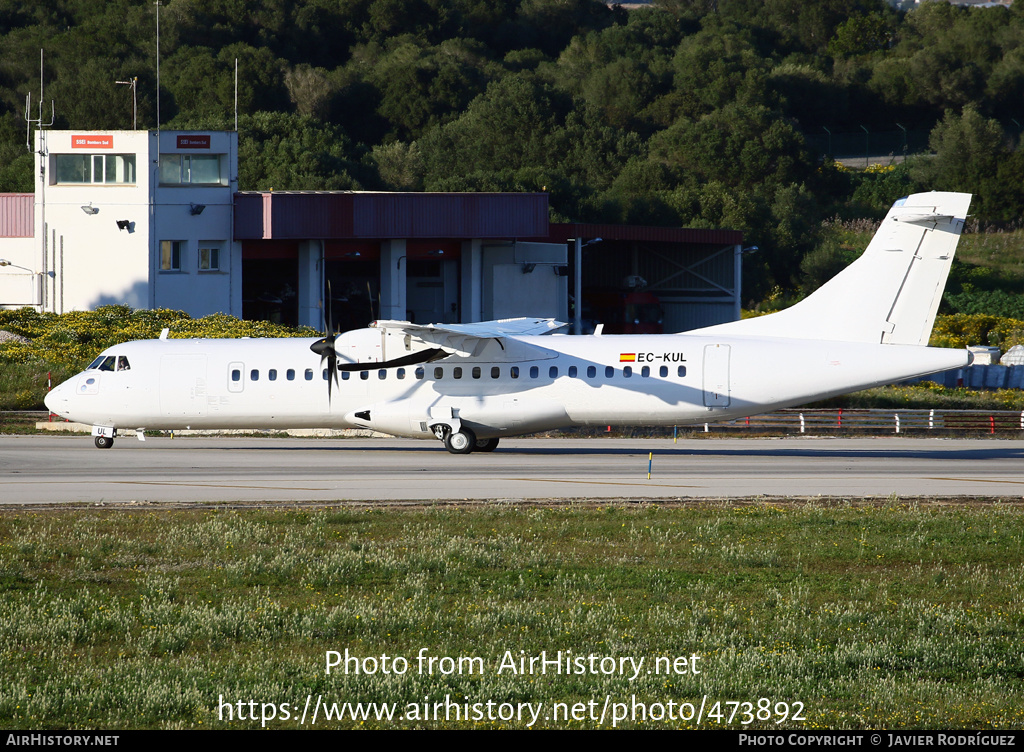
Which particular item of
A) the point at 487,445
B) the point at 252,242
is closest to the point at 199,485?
the point at 487,445

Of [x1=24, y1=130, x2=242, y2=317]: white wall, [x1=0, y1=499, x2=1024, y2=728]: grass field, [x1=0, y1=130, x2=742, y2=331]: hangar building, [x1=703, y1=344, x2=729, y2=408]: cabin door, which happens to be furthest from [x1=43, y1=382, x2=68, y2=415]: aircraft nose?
[x1=0, y1=130, x2=742, y2=331]: hangar building

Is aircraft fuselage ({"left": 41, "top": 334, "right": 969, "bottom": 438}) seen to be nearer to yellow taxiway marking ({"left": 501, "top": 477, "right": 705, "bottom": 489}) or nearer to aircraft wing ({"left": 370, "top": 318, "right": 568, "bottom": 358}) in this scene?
aircraft wing ({"left": 370, "top": 318, "right": 568, "bottom": 358})

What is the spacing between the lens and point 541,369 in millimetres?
28719

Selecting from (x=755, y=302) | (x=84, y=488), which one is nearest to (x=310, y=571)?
(x=84, y=488)

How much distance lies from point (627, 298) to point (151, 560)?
57060 mm

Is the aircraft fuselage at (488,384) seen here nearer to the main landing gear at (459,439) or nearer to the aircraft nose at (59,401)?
the aircraft nose at (59,401)

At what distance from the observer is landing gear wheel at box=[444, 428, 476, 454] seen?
29266mm

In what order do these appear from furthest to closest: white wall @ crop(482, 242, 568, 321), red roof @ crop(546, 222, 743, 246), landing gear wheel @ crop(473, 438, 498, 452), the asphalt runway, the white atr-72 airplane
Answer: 1. red roof @ crop(546, 222, 743, 246)
2. white wall @ crop(482, 242, 568, 321)
3. landing gear wheel @ crop(473, 438, 498, 452)
4. the white atr-72 airplane
5. the asphalt runway

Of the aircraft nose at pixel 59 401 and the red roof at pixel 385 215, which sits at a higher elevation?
the red roof at pixel 385 215

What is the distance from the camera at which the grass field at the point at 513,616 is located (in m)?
10.2

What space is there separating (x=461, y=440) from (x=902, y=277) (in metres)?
11.3

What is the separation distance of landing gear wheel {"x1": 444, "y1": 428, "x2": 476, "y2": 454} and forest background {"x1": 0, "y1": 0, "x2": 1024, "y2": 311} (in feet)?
172

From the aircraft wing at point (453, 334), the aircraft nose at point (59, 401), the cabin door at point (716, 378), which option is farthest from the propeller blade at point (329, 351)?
the cabin door at point (716, 378)

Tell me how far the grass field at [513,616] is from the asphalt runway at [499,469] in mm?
2709
